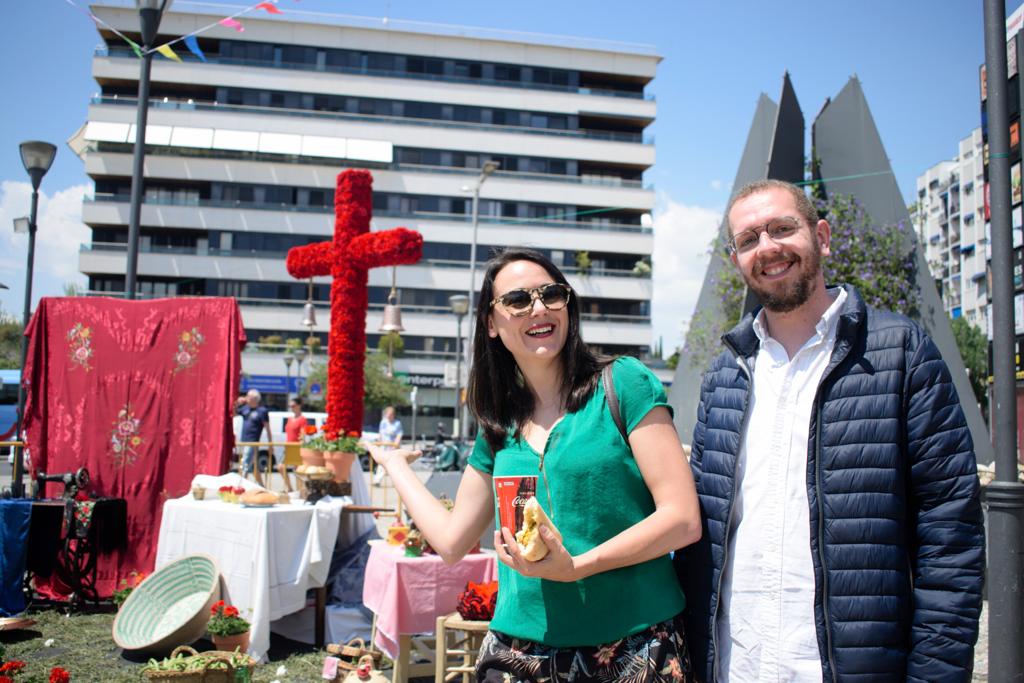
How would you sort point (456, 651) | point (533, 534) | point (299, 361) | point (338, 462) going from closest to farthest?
point (533, 534) < point (456, 651) < point (338, 462) < point (299, 361)

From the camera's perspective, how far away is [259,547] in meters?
6.05

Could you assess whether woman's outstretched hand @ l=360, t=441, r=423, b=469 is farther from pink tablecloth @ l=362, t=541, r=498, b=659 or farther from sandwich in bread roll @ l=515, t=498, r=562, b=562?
pink tablecloth @ l=362, t=541, r=498, b=659

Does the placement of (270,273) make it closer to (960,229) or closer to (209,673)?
(209,673)

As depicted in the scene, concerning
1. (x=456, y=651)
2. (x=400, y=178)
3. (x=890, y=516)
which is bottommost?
(x=456, y=651)

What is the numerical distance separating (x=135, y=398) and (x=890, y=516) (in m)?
7.69

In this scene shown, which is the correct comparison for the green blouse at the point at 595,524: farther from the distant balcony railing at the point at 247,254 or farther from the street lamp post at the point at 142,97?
the distant balcony railing at the point at 247,254

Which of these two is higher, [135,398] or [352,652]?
[135,398]

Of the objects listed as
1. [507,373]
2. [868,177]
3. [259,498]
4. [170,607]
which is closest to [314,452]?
[259,498]

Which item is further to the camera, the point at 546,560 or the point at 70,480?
the point at 70,480

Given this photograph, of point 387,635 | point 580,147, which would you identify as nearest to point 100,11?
point 580,147

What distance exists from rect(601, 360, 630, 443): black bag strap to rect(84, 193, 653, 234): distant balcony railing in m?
44.7

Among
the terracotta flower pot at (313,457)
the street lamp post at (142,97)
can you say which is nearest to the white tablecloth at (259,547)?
the terracotta flower pot at (313,457)

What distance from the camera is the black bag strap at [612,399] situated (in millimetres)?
1951

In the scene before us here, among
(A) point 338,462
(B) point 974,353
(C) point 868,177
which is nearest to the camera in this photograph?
(A) point 338,462
